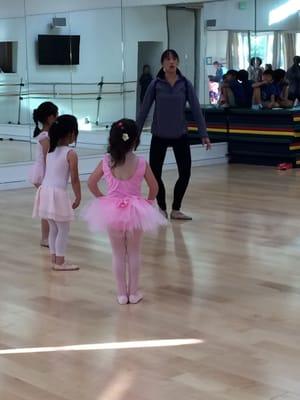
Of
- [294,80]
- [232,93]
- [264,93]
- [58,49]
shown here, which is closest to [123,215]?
[58,49]

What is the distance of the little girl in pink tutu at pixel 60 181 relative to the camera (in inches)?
209

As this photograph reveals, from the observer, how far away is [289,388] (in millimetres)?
3363

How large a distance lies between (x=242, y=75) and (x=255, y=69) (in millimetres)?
419

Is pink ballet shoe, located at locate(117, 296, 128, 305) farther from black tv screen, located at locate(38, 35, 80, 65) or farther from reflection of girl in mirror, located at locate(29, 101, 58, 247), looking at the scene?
black tv screen, located at locate(38, 35, 80, 65)

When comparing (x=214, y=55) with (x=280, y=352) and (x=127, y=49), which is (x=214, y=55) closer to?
(x=127, y=49)

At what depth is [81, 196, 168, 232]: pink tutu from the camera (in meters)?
4.50

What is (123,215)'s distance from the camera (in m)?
4.49

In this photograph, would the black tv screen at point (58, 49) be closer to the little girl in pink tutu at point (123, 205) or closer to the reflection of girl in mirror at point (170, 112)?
the reflection of girl in mirror at point (170, 112)

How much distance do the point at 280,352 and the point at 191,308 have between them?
861mm

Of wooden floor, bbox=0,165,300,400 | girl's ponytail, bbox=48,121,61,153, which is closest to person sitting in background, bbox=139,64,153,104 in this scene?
wooden floor, bbox=0,165,300,400

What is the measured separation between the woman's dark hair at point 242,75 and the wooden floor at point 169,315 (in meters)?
4.92

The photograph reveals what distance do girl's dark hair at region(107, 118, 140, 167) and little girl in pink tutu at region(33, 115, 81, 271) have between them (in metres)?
0.82

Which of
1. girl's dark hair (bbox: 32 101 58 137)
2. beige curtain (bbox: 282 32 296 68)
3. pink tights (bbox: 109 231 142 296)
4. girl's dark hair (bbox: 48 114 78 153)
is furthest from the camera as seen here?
beige curtain (bbox: 282 32 296 68)

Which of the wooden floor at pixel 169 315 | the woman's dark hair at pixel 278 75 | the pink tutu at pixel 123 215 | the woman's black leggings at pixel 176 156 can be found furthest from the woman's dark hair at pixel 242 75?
the pink tutu at pixel 123 215
